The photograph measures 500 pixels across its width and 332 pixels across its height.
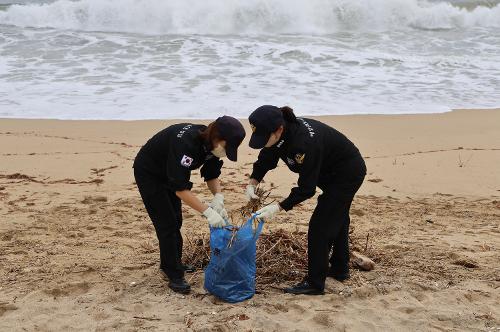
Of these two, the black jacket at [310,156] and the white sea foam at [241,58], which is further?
the white sea foam at [241,58]

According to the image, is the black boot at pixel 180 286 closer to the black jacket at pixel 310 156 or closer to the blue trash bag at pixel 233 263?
the blue trash bag at pixel 233 263

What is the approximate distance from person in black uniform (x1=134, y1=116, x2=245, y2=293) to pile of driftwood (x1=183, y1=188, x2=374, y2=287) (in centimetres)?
31

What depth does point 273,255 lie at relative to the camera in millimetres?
4430

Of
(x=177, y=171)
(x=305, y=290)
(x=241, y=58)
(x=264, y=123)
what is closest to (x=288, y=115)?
(x=264, y=123)

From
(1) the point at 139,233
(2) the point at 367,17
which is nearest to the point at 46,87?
(1) the point at 139,233

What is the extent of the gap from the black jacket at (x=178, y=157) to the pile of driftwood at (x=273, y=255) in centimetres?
55

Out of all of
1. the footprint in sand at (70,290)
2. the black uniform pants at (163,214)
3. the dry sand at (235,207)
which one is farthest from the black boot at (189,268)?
the footprint in sand at (70,290)

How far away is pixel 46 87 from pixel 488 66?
948cm

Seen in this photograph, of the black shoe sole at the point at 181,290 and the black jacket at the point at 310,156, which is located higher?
the black jacket at the point at 310,156

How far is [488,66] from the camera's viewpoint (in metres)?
13.3

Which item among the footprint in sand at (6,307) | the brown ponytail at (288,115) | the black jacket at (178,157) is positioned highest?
the brown ponytail at (288,115)

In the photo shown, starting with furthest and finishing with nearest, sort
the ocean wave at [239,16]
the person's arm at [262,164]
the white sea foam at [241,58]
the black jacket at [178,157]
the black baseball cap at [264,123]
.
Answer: the ocean wave at [239,16]
the white sea foam at [241,58]
the person's arm at [262,164]
the black jacket at [178,157]
the black baseball cap at [264,123]

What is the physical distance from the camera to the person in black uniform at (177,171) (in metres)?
3.52

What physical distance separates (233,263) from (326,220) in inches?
26.5
